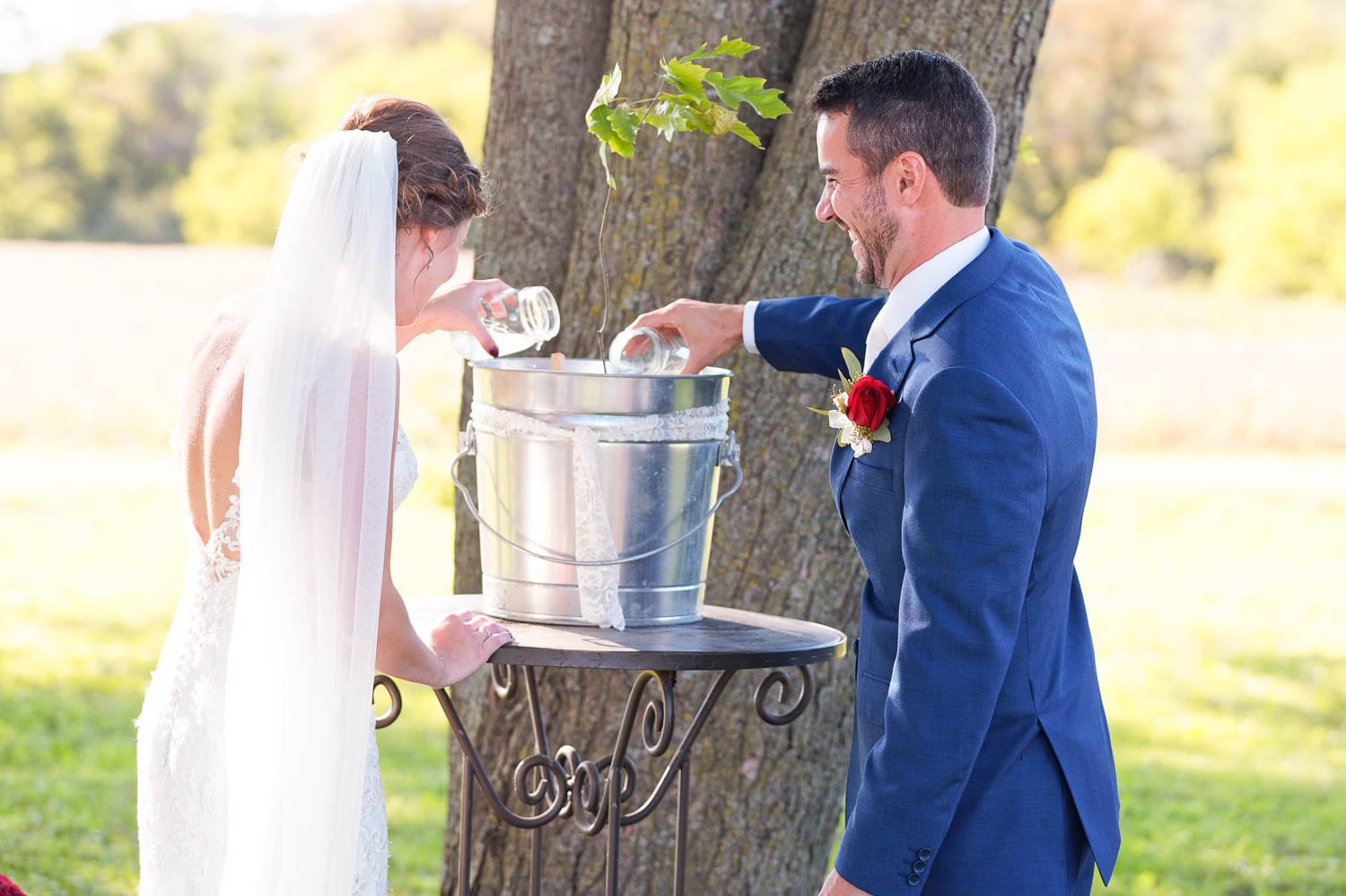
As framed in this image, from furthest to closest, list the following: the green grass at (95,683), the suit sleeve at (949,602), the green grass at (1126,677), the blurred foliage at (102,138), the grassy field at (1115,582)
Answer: the blurred foliage at (102,138) < the grassy field at (1115,582) < the green grass at (1126,677) < the green grass at (95,683) < the suit sleeve at (949,602)

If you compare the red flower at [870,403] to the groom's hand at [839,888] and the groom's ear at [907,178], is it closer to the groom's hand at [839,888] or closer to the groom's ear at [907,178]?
the groom's ear at [907,178]

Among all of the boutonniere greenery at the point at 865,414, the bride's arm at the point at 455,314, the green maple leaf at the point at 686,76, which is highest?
the green maple leaf at the point at 686,76

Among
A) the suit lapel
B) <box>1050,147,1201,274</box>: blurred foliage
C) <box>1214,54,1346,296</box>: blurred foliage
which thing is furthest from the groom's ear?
<box>1050,147,1201,274</box>: blurred foliage

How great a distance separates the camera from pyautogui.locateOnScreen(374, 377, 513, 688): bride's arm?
234 cm

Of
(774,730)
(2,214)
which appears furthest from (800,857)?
(2,214)

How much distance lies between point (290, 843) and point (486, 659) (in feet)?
1.38

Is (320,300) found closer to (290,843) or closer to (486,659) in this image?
(486,659)

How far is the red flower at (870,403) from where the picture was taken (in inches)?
83.7

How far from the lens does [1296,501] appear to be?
14.2 m

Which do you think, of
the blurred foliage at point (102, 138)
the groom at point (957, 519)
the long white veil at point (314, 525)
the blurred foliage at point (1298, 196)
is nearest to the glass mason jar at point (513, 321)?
the long white veil at point (314, 525)

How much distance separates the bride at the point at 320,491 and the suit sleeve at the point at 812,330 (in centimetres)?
71

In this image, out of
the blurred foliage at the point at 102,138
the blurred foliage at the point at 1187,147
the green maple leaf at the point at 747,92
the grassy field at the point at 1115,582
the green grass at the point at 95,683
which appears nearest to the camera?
the green maple leaf at the point at 747,92

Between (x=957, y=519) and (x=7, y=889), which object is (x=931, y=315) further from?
(x=7, y=889)

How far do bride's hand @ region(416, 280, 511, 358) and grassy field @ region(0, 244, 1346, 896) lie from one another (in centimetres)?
296
